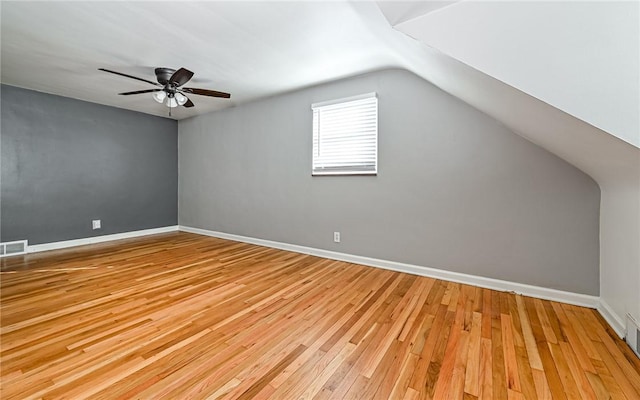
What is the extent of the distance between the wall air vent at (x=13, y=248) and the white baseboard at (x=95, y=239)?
0.07 metres

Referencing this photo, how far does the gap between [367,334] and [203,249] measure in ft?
10.1

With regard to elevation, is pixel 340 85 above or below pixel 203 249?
above

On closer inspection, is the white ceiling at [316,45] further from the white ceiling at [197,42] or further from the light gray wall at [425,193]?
the light gray wall at [425,193]

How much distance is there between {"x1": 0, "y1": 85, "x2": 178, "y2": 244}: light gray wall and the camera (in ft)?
11.9

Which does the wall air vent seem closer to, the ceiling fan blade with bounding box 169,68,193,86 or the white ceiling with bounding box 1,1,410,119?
the white ceiling with bounding box 1,1,410,119

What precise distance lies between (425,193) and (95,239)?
5.30 metres

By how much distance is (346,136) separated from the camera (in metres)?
3.38

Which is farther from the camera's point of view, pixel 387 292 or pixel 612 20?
pixel 387 292

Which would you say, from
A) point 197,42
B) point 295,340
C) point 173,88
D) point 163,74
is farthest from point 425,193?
point 163,74

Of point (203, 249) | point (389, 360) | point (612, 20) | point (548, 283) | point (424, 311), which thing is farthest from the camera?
point (203, 249)

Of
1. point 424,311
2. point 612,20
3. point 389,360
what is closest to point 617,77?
point 612,20

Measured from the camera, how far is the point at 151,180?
5.05 meters

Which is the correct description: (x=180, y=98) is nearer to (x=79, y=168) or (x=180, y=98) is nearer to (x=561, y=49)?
(x=79, y=168)

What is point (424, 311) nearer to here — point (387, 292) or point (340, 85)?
point (387, 292)
